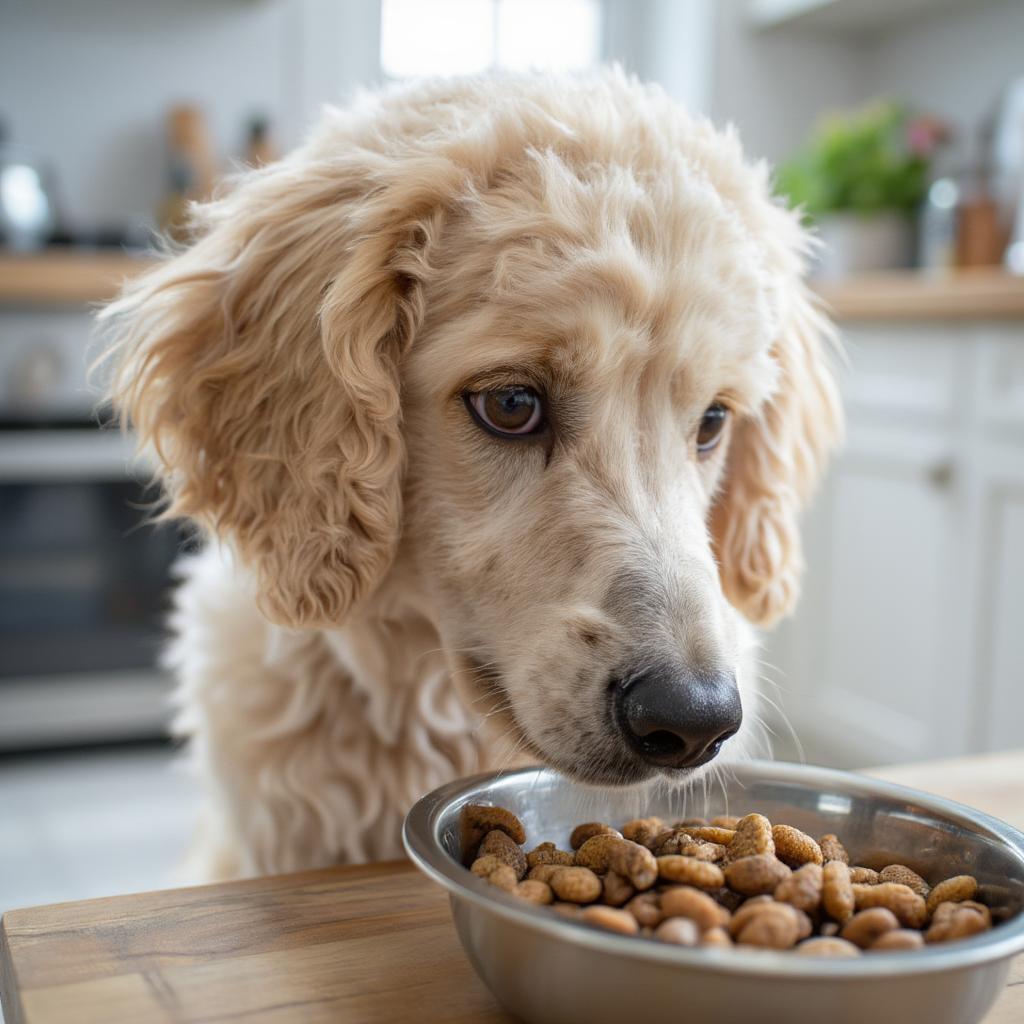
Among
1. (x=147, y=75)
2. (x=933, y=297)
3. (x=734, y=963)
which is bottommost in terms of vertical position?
(x=734, y=963)

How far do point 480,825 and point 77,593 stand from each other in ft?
10.1

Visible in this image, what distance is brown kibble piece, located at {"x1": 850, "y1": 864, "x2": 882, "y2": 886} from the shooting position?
2.51 ft

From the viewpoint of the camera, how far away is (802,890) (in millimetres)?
688

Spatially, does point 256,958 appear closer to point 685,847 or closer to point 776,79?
point 685,847

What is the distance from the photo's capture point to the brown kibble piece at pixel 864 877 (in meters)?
0.76

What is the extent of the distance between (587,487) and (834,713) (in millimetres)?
2428

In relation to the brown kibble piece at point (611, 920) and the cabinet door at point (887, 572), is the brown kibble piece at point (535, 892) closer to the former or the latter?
the brown kibble piece at point (611, 920)

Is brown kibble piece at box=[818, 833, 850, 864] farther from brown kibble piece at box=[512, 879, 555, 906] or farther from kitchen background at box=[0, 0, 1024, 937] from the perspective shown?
kitchen background at box=[0, 0, 1024, 937]

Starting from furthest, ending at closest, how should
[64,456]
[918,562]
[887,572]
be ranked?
[64,456], [887,572], [918,562]

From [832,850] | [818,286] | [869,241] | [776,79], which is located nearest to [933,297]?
[818,286]

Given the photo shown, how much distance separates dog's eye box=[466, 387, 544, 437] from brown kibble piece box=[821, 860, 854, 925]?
62cm

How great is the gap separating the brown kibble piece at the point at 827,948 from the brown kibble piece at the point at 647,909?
84 mm

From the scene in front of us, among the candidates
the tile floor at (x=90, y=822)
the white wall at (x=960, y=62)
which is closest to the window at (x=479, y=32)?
the white wall at (x=960, y=62)

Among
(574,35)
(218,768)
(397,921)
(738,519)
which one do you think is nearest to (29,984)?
(397,921)
